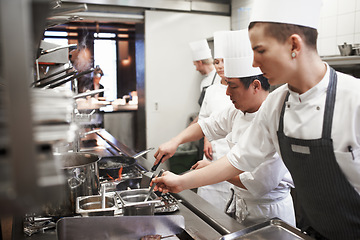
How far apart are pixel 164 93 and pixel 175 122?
49 cm

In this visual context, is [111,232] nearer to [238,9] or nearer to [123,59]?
[238,9]

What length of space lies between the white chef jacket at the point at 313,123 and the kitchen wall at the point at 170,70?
343cm

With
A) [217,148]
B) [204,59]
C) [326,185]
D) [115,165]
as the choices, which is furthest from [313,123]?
[204,59]

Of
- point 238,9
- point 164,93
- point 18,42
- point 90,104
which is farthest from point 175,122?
point 18,42

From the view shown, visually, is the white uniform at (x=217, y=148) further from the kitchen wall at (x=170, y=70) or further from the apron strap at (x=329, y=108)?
the apron strap at (x=329, y=108)

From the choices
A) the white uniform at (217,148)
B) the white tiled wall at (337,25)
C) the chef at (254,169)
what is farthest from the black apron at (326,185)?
the white tiled wall at (337,25)

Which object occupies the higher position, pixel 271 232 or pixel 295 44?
pixel 295 44

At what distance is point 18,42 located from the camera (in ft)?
0.88

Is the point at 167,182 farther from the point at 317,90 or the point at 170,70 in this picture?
the point at 170,70

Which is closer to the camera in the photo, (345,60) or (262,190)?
(262,190)

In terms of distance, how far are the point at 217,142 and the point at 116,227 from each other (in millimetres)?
2093

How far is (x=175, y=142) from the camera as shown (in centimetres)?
212

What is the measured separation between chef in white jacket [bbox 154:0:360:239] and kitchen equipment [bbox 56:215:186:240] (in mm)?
560

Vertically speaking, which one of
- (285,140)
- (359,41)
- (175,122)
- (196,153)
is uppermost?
(359,41)
